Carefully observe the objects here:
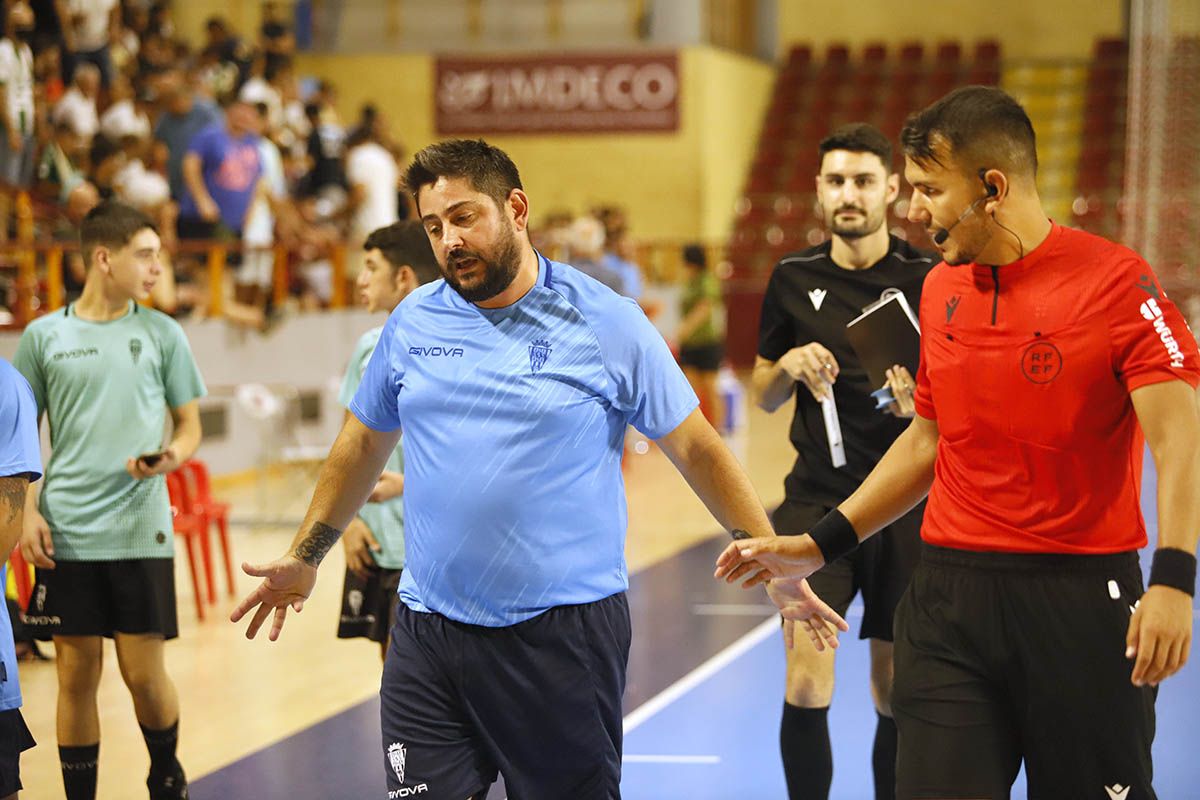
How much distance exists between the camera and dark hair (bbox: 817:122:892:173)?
513 cm

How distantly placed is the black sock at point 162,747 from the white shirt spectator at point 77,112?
9.78 meters

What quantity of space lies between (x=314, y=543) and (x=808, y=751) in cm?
193

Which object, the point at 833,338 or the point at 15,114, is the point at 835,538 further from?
the point at 15,114

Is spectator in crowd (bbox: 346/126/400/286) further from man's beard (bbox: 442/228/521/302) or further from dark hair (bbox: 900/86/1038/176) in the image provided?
dark hair (bbox: 900/86/1038/176)

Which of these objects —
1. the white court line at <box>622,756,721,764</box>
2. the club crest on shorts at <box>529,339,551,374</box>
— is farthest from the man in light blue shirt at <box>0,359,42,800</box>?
the white court line at <box>622,756,721,764</box>

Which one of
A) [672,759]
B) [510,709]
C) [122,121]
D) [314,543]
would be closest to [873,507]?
[510,709]

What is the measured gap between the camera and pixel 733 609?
9.25 metres

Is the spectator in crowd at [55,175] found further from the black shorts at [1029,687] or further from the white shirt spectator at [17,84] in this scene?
the black shorts at [1029,687]

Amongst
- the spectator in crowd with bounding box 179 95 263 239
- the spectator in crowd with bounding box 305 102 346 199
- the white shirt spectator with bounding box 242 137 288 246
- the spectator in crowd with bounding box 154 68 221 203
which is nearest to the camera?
the spectator in crowd with bounding box 179 95 263 239

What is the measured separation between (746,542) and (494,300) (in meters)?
0.77

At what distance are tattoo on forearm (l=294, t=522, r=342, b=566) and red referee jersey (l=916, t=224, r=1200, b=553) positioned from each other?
140 centimetres

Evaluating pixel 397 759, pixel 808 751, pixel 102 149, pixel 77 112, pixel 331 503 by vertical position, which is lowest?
pixel 808 751

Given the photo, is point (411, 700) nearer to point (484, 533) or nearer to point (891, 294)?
point (484, 533)

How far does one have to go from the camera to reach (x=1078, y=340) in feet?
11.0
